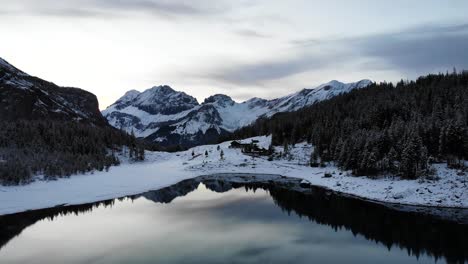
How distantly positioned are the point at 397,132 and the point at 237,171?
52.1 metres

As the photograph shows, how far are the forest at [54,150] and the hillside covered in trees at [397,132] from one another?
204ft

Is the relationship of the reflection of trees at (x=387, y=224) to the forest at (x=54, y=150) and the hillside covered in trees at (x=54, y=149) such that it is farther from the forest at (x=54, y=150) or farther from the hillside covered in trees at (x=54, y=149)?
the hillside covered in trees at (x=54, y=149)

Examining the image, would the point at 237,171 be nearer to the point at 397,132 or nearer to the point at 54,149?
the point at 397,132

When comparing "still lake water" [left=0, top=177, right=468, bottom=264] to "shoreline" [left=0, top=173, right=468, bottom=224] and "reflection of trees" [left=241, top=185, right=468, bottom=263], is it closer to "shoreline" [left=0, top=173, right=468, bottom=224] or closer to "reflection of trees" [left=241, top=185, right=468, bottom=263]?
"reflection of trees" [left=241, top=185, right=468, bottom=263]

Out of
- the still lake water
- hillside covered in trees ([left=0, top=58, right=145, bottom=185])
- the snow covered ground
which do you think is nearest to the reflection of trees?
the still lake water

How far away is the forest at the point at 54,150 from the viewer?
8293 cm

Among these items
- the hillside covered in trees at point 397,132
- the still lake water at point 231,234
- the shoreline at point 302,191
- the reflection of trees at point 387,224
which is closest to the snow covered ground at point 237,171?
the shoreline at point 302,191

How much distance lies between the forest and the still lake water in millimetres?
20990

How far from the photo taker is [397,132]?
89.1 metres

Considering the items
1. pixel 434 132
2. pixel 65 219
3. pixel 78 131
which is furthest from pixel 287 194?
pixel 78 131

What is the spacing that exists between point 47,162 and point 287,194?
5578cm

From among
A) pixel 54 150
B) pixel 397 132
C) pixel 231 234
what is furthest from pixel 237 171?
pixel 231 234

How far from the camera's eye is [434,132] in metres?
84.6

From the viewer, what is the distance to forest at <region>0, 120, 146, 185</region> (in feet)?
272
